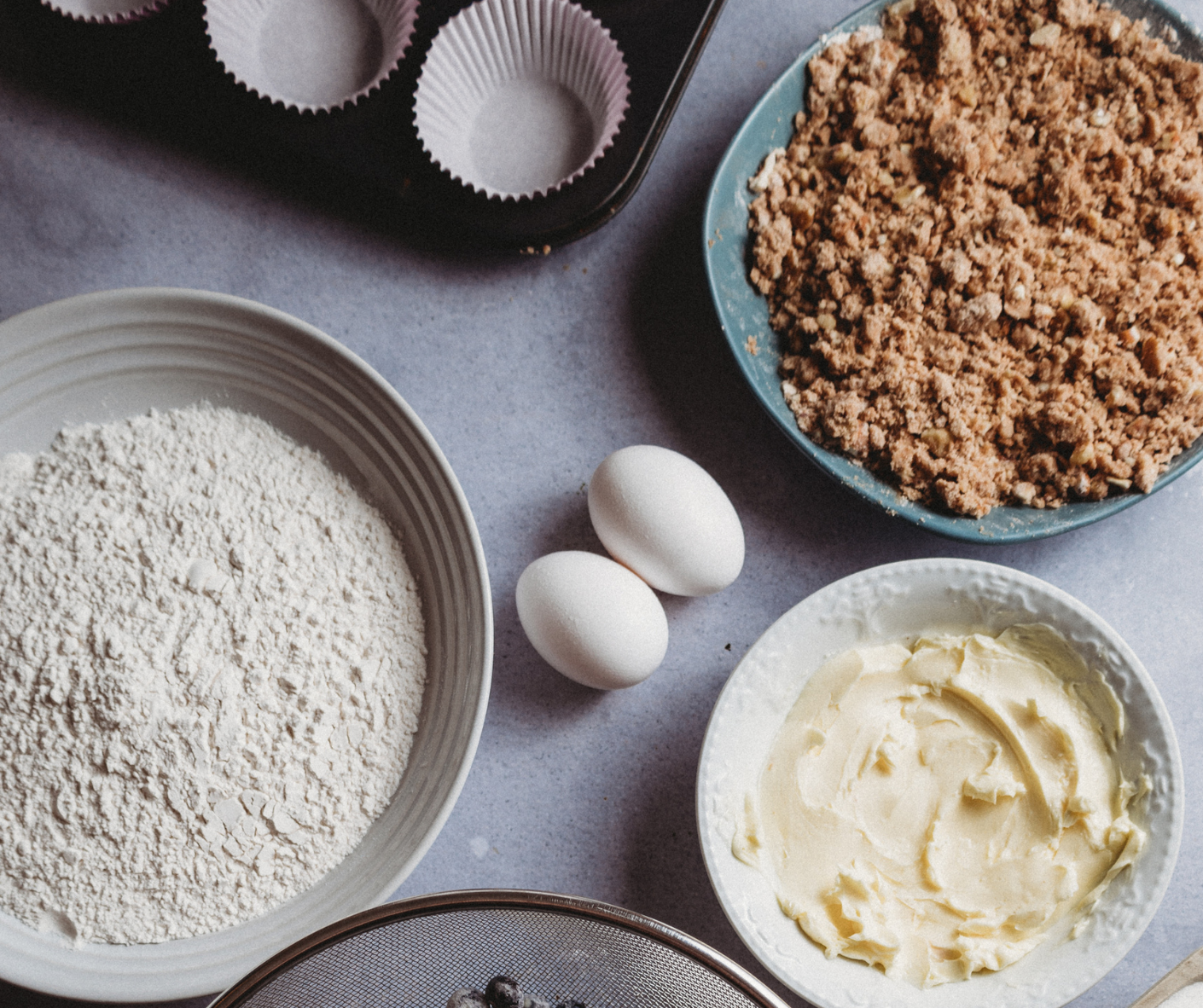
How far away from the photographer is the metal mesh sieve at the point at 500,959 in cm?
74

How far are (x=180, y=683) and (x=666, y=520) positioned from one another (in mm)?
521

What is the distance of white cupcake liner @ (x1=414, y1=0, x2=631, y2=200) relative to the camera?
960 mm

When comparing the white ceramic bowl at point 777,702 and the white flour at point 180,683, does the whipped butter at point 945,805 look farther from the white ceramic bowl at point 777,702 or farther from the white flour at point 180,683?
the white flour at point 180,683

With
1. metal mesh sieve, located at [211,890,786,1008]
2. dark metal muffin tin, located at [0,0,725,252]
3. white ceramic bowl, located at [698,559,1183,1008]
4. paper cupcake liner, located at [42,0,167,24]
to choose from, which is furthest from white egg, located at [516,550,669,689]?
paper cupcake liner, located at [42,0,167,24]

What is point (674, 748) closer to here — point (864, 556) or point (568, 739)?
point (568, 739)

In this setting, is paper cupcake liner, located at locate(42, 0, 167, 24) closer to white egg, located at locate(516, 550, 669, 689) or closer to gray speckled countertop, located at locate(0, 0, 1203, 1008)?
gray speckled countertop, located at locate(0, 0, 1203, 1008)

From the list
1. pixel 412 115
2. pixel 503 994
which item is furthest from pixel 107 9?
pixel 503 994

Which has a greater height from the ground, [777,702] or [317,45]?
[317,45]

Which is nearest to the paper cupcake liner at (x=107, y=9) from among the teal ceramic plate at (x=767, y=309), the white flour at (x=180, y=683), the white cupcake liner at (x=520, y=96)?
the white cupcake liner at (x=520, y=96)

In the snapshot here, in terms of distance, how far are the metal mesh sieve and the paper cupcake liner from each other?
3.26 ft

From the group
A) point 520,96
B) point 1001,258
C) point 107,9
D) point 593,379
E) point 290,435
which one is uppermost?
point 1001,258

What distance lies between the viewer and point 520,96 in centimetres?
103

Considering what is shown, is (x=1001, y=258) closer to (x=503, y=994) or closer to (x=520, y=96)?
(x=520, y=96)

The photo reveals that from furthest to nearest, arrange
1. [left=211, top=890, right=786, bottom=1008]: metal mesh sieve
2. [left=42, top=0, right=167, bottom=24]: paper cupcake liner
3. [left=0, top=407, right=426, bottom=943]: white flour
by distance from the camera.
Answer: [left=42, top=0, right=167, bottom=24]: paper cupcake liner
[left=0, top=407, right=426, bottom=943]: white flour
[left=211, top=890, right=786, bottom=1008]: metal mesh sieve
